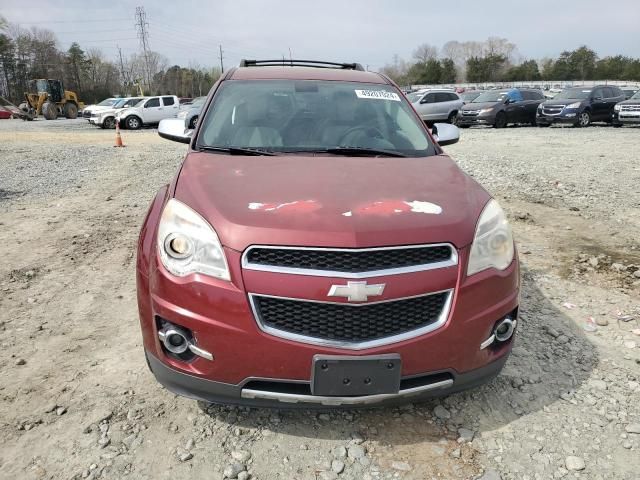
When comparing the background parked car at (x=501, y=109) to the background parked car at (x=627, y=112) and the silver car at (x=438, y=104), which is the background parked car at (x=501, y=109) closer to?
the silver car at (x=438, y=104)

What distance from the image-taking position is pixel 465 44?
106750 millimetres

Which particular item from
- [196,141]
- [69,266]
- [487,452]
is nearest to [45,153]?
[69,266]

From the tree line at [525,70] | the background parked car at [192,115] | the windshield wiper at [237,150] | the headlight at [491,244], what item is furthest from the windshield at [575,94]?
the tree line at [525,70]

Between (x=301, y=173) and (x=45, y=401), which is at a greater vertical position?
(x=301, y=173)

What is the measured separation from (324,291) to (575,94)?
22.4 metres

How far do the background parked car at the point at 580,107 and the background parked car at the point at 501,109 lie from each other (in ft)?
2.83

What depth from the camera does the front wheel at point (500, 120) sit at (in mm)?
21016

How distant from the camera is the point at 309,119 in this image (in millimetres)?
3559

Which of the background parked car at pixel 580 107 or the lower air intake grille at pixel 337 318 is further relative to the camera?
the background parked car at pixel 580 107

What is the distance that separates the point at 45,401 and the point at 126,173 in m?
8.22

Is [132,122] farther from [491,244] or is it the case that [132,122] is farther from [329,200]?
[491,244]

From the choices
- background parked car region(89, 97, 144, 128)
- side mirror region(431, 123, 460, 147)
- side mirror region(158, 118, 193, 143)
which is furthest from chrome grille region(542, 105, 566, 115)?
background parked car region(89, 97, 144, 128)

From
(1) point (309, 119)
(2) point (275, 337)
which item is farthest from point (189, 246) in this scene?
(1) point (309, 119)

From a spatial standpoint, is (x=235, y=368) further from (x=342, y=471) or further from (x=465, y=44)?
(x=465, y=44)
